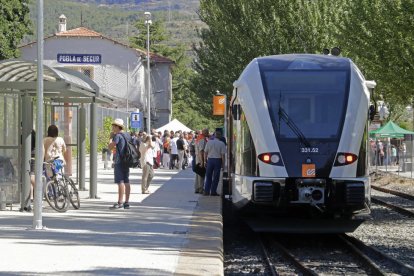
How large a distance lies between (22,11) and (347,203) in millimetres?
36258

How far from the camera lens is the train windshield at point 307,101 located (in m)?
16.8

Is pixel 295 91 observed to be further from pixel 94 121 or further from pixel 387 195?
pixel 387 195

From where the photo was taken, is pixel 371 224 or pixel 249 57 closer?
pixel 371 224

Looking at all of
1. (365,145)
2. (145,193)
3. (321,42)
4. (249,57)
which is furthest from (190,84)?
(365,145)

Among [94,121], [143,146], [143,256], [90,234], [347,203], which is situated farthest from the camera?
[143,146]

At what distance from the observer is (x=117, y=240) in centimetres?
1460

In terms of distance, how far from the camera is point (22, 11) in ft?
164

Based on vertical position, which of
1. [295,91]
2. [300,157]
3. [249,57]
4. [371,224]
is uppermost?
[249,57]

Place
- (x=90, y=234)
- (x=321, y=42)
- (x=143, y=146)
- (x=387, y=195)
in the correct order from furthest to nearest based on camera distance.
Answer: (x=321, y=42), (x=387, y=195), (x=143, y=146), (x=90, y=234)

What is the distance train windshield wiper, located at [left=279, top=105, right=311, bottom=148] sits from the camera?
16.7 m

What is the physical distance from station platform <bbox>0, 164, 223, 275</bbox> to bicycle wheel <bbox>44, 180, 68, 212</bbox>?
199 millimetres

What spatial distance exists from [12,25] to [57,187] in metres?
31.4

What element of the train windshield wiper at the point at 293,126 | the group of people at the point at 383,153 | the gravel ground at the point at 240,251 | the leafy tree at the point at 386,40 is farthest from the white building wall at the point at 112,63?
the train windshield wiper at the point at 293,126

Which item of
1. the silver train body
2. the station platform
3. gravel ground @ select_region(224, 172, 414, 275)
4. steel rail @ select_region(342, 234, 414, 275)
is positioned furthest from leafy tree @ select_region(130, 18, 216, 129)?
the silver train body
